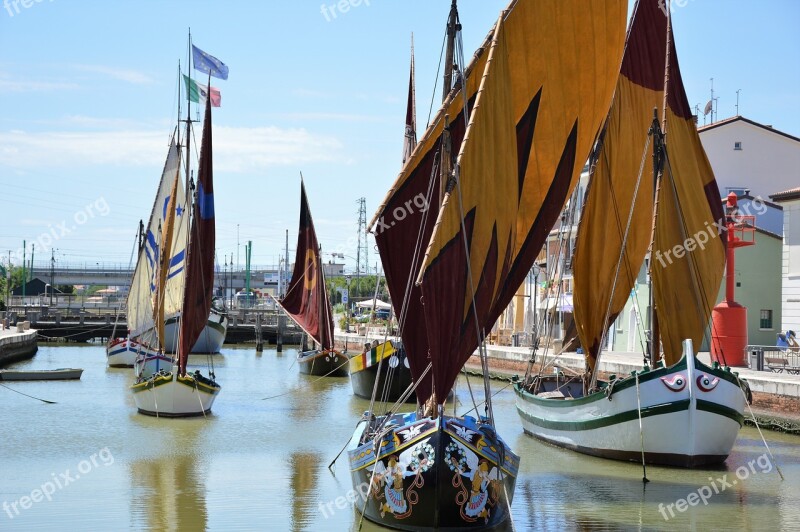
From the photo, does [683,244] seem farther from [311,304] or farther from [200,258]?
[311,304]

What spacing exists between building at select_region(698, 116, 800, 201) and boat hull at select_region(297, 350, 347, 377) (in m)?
20.2

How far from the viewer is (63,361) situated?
5238 centimetres

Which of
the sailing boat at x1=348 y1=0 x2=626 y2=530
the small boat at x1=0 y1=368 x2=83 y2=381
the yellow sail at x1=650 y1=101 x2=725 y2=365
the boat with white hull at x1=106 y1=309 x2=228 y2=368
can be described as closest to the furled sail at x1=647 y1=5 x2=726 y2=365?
the yellow sail at x1=650 y1=101 x2=725 y2=365

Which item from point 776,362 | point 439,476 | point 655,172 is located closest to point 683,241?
point 655,172

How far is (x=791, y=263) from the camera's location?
37.1 metres

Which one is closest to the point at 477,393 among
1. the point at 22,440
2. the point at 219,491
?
the point at 22,440

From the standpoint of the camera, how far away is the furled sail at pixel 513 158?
14.2 metres

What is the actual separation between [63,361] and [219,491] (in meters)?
37.4

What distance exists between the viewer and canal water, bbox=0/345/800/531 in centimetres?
1573

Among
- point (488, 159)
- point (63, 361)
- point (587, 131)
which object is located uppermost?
point (587, 131)

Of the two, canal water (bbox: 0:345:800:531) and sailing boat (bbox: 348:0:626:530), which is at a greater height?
sailing boat (bbox: 348:0:626:530)

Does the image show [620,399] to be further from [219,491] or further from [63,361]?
[63,361]

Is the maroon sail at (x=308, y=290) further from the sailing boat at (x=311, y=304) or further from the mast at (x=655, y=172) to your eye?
the mast at (x=655, y=172)

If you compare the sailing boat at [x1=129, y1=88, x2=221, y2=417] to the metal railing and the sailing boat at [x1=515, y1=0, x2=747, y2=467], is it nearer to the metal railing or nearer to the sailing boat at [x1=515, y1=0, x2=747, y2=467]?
the sailing boat at [x1=515, y1=0, x2=747, y2=467]
